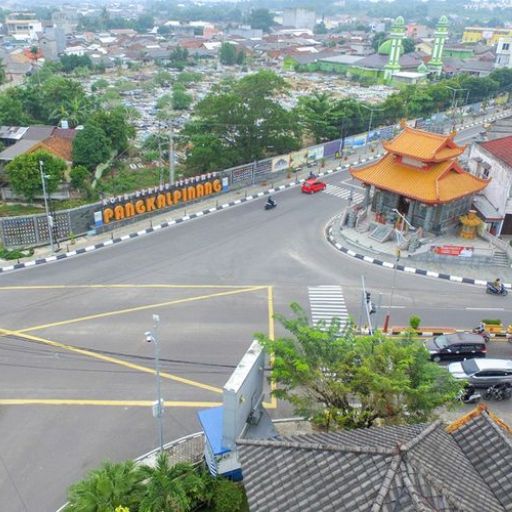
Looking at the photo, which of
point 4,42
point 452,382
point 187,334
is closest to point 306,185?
point 187,334

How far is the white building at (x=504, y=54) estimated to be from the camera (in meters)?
124

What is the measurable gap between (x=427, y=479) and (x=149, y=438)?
14363 mm

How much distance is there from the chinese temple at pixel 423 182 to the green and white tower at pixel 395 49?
318ft

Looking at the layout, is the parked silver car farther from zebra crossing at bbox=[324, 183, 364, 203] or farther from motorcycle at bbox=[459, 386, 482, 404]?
zebra crossing at bbox=[324, 183, 364, 203]

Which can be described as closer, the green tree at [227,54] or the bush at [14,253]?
the bush at [14,253]

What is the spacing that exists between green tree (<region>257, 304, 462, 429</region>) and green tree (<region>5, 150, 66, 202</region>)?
3239 centimetres

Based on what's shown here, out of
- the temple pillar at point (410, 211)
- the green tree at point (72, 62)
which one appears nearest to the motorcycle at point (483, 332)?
the temple pillar at point (410, 211)

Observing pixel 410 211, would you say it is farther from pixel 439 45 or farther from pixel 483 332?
pixel 439 45

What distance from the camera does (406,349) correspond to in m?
18.9

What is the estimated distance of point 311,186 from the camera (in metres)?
51.7

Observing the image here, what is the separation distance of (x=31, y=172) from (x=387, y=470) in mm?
42058

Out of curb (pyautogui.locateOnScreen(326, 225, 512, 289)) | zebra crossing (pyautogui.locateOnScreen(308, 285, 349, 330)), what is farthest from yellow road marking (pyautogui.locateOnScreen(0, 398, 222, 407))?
curb (pyautogui.locateOnScreen(326, 225, 512, 289))

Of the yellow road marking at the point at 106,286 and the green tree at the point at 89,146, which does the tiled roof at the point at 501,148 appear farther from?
the green tree at the point at 89,146

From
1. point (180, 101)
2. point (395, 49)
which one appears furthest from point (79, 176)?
point (395, 49)
